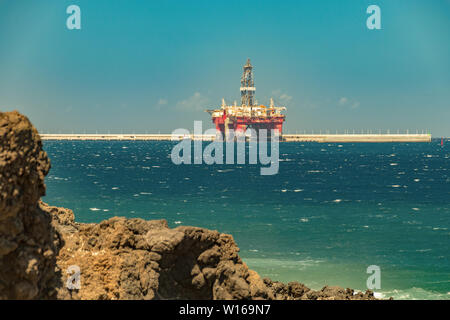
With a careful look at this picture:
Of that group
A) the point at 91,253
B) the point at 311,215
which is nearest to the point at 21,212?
the point at 91,253

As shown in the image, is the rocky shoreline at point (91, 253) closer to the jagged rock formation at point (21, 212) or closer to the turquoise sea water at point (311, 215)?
the jagged rock formation at point (21, 212)

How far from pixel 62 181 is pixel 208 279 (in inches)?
2195

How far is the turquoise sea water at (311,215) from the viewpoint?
2219 cm

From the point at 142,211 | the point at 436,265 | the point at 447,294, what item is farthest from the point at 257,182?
the point at 447,294

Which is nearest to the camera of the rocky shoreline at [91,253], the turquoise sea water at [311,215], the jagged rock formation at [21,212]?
the jagged rock formation at [21,212]

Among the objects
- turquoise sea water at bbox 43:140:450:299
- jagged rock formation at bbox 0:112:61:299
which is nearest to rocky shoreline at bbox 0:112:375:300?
jagged rock formation at bbox 0:112:61:299

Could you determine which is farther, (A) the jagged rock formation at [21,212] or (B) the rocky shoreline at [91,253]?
(B) the rocky shoreline at [91,253]

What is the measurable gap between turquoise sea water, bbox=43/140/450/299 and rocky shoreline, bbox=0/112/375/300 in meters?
11.0

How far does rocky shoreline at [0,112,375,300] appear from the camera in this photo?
19.6ft

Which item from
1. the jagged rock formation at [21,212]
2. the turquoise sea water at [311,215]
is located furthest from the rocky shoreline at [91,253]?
the turquoise sea water at [311,215]

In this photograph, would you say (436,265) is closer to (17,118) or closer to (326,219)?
(326,219)

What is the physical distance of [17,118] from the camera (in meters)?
6.13

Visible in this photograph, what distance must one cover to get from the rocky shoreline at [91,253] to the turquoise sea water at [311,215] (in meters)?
11.0

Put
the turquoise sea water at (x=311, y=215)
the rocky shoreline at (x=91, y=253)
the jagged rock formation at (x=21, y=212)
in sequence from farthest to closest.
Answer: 1. the turquoise sea water at (x=311, y=215)
2. the rocky shoreline at (x=91, y=253)
3. the jagged rock formation at (x=21, y=212)
